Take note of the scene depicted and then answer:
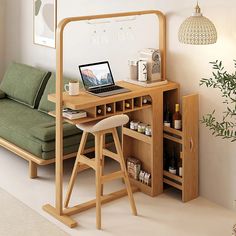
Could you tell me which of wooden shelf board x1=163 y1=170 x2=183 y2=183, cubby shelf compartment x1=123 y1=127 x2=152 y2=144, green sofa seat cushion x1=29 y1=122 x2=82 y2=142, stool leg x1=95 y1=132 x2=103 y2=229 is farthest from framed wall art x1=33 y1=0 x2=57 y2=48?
stool leg x1=95 y1=132 x2=103 y2=229

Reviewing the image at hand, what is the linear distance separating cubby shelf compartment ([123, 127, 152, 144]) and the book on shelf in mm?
675

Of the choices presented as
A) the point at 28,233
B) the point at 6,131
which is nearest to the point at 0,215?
the point at 28,233

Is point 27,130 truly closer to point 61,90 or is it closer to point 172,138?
point 61,90

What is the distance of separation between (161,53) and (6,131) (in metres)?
1.67

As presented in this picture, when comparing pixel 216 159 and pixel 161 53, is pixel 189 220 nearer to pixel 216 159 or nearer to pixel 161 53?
pixel 216 159

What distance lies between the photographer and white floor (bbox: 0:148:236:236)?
14.0ft

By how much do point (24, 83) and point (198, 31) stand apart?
2525mm

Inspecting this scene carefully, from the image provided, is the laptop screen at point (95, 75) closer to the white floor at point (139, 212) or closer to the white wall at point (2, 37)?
the white floor at point (139, 212)

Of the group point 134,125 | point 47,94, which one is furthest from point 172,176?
point 47,94

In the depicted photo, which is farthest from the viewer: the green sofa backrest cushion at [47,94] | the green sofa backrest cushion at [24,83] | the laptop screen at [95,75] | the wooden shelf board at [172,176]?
the green sofa backrest cushion at [24,83]

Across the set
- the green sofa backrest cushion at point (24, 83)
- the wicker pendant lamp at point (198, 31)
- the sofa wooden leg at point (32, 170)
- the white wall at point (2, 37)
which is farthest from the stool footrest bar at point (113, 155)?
the white wall at point (2, 37)

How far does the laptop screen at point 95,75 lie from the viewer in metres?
4.60

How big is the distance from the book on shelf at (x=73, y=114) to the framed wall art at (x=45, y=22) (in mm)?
2015

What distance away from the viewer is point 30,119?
5.62m
